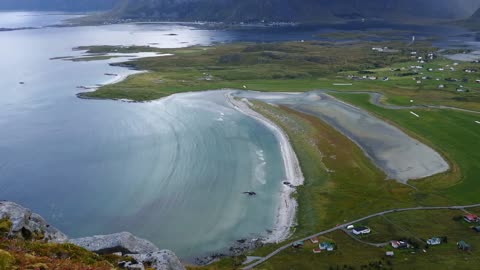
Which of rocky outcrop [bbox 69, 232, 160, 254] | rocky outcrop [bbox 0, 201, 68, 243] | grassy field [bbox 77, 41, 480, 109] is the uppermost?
rocky outcrop [bbox 0, 201, 68, 243]

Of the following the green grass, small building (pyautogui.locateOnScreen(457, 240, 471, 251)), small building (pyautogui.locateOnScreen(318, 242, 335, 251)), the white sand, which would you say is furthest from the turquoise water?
the green grass

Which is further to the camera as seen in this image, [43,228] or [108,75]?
[108,75]

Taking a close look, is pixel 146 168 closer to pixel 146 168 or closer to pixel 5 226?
pixel 146 168

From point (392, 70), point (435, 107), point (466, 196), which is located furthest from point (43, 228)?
point (392, 70)

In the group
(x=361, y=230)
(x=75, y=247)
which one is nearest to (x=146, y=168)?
(x=361, y=230)

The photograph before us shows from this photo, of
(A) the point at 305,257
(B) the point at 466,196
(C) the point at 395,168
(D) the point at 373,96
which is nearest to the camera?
(A) the point at 305,257

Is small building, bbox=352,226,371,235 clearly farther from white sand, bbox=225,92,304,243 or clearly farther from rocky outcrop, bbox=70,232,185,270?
rocky outcrop, bbox=70,232,185,270

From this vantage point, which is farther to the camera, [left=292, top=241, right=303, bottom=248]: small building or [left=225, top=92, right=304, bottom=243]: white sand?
[left=225, top=92, right=304, bottom=243]: white sand

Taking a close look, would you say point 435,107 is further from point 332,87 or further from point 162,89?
point 162,89

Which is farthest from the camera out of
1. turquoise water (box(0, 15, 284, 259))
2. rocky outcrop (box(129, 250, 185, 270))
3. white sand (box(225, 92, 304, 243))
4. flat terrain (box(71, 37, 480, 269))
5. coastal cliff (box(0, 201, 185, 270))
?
turquoise water (box(0, 15, 284, 259))
